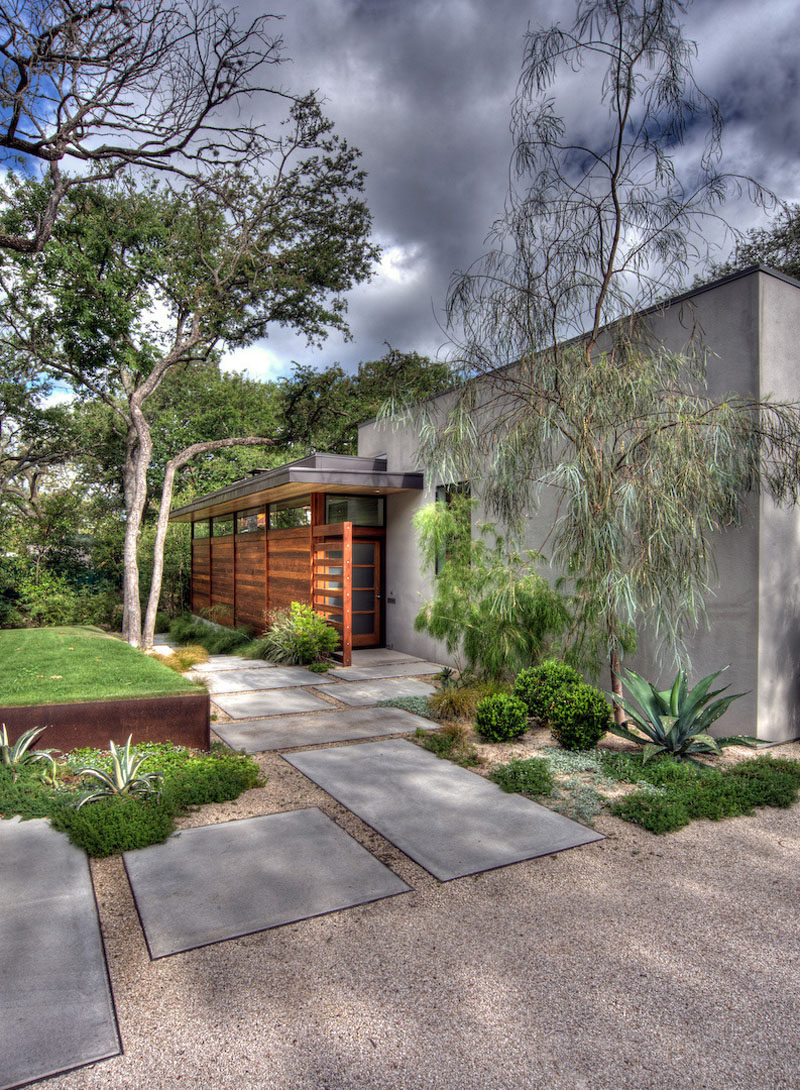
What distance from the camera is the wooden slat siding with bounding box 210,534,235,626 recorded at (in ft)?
46.0

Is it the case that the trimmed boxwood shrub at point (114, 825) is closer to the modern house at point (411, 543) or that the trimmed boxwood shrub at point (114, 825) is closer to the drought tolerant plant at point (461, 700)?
the drought tolerant plant at point (461, 700)

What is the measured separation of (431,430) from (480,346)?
80cm

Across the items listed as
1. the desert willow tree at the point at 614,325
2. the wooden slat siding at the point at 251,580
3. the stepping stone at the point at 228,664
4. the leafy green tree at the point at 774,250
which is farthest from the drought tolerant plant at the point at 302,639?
the leafy green tree at the point at 774,250

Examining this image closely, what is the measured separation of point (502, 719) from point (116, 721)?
3141 mm

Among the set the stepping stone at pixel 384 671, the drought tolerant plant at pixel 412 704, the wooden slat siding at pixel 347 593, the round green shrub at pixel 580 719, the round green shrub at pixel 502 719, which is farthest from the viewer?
the wooden slat siding at pixel 347 593

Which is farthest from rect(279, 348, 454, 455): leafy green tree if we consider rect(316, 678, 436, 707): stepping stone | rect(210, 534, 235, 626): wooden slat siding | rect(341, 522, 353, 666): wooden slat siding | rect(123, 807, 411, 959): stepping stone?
rect(123, 807, 411, 959): stepping stone

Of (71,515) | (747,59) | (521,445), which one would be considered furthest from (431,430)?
(71,515)

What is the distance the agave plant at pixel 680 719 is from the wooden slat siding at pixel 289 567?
638cm

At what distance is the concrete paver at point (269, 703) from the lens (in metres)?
6.63

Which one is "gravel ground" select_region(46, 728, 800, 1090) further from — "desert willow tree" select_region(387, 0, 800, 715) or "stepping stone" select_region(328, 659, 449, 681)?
"stepping stone" select_region(328, 659, 449, 681)

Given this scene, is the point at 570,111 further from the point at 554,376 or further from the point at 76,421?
the point at 76,421

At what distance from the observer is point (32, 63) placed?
6.95 metres

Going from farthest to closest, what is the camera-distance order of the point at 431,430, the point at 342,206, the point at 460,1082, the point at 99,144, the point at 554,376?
the point at 342,206 → the point at 99,144 → the point at 431,430 → the point at 554,376 → the point at 460,1082

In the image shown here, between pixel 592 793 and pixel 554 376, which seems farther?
pixel 554 376
